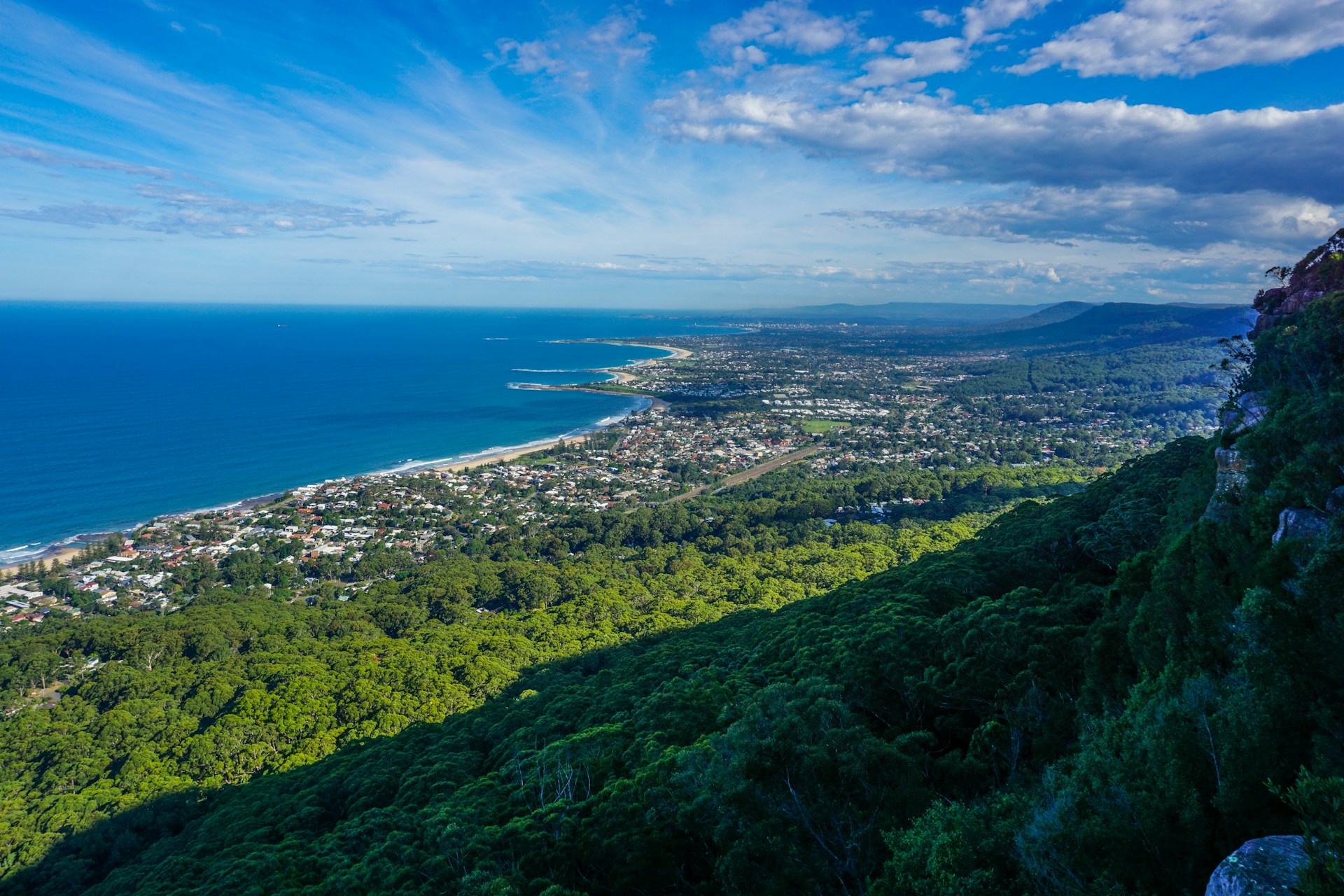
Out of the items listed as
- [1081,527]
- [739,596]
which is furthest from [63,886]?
[1081,527]

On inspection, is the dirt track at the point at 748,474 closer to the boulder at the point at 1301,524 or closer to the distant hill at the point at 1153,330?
the boulder at the point at 1301,524

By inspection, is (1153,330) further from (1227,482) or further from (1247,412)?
(1227,482)

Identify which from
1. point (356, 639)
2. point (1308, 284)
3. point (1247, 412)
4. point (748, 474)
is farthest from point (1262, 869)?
point (748, 474)

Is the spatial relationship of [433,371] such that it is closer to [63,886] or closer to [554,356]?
[554,356]

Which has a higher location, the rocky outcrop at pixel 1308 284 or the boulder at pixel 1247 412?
the rocky outcrop at pixel 1308 284

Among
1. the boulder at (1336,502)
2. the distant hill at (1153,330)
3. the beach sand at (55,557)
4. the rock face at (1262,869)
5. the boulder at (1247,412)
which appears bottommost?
the beach sand at (55,557)

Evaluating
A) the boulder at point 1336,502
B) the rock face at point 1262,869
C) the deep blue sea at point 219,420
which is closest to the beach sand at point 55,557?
the deep blue sea at point 219,420

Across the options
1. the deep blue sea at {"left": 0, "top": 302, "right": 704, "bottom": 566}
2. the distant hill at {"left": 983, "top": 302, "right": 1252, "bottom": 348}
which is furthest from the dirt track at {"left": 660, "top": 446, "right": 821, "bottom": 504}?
the distant hill at {"left": 983, "top": 302, "right": 1252, "bottom": 348}
